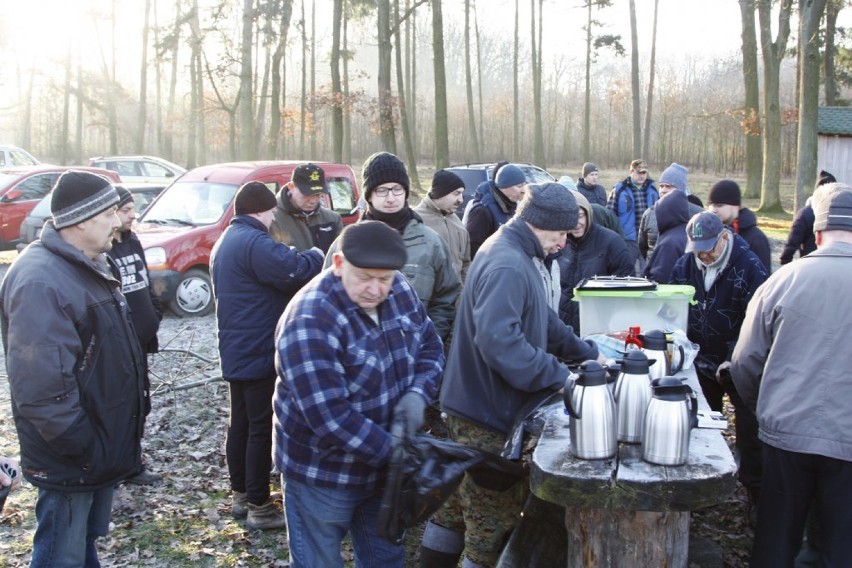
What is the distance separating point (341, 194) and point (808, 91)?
14038mm

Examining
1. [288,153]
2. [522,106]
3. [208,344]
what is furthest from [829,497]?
[522,106]

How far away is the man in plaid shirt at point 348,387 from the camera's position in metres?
3.00

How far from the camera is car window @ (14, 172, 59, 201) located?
629 inches

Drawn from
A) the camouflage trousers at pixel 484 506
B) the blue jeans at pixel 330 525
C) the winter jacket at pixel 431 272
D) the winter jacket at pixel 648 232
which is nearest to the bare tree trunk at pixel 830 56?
the winter jacket at pixel 648 232

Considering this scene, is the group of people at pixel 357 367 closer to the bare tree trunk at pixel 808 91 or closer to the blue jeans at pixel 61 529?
the blue jeans at pixel 61 529

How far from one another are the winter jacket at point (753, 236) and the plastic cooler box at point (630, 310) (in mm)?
1325

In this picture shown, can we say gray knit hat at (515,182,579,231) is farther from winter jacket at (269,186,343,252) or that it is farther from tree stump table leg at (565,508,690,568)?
winter jacket at (269,186,343,252)

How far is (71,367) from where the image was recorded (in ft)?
10.7

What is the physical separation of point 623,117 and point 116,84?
1169 inches

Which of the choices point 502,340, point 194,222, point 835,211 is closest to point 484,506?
point 502,340

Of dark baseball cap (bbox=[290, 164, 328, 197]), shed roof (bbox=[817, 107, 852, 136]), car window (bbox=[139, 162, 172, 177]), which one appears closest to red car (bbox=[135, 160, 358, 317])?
dark baseball cap (bbox=[290, 164, 328, 197])

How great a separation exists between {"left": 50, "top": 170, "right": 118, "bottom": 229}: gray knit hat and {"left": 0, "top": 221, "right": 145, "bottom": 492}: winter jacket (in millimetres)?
88

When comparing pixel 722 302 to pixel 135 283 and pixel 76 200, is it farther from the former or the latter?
pixel 135 283

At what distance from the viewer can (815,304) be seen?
354 cm
